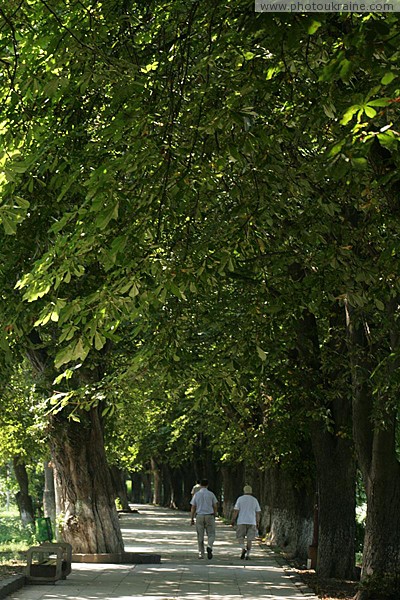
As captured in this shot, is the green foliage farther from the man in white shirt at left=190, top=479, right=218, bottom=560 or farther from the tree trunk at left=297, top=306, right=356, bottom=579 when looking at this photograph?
the tree trunk at left=297, top=306, right=356, bottom=579

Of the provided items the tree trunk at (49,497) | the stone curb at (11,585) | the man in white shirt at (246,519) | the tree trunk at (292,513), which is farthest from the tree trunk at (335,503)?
the tree trunk at (49,497)

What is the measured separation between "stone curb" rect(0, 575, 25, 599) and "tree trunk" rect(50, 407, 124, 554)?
421 centimetres

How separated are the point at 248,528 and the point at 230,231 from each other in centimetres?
1553

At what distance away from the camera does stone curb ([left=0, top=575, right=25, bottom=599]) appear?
15.8 metres

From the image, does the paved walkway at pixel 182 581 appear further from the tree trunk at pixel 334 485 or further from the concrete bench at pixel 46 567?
the tree trunk at pixel 334 485

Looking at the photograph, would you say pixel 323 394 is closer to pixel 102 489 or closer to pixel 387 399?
pixel 387 399

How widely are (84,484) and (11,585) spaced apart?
5.64 m

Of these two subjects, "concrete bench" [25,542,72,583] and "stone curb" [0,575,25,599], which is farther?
"concrete bench" [25,542,72,583]

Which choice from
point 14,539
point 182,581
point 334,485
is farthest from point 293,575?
point 14,539

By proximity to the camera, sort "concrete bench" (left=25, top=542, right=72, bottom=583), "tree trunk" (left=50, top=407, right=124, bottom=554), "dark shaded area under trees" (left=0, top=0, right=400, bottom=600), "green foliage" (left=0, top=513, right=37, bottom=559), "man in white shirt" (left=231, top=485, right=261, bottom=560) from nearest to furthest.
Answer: "dark shaded area under trees" (left=0, top=0, right=400, bottom=600) < "concrete bench" (left=25, top=542, right=72, bottom=583) < "tree trunk" (left=50, top=407, right=124, bottom=554) < "man in white shirt" (left=231, top=485, right=261, bottom=560) < "green foliage" (left=0, top=513, right=37, bottom=559)

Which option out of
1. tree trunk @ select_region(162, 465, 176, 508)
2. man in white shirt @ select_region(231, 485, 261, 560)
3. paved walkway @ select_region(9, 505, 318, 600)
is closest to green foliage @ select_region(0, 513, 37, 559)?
paved walkway @ select_region(9, 505, 318, 600)

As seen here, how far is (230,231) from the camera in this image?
10664 mm

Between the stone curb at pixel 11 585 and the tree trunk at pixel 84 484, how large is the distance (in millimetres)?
4214

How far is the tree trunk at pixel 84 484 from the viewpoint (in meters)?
22.0
